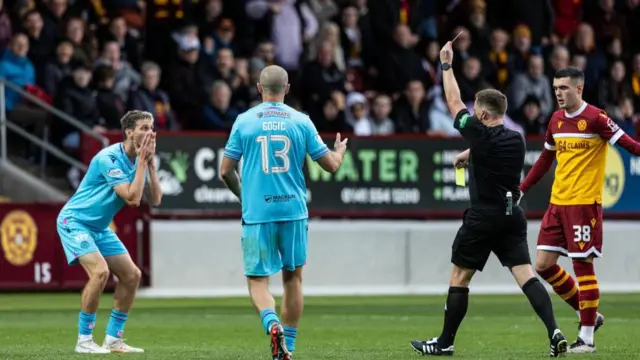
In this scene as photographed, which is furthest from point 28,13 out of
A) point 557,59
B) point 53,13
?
point 557,59

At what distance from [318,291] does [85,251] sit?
9199mm

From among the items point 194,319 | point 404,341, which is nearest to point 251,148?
point 404,341

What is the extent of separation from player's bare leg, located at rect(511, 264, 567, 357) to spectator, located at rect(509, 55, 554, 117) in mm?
12651

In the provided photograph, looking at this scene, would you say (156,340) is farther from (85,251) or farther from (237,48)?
(237,48)

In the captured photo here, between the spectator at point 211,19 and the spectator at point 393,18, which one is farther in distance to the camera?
the spectator at point 393,18

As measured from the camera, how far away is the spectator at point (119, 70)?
22.6 meters

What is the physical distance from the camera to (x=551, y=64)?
26188 millimetres

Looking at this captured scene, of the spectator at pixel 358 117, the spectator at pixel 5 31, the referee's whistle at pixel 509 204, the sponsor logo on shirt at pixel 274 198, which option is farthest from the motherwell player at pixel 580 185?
the spectator at pixel 5 31

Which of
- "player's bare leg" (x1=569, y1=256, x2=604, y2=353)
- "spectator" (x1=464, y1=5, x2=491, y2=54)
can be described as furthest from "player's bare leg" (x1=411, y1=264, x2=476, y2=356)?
"spectator" (x1=464, y1=5, x2=491, y2=54)

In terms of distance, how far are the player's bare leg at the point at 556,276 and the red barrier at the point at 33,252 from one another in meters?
9.37

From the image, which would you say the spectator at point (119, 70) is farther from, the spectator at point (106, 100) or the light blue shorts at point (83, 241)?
the light blue shorts at point (83, 241)

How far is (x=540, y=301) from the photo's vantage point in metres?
12.2

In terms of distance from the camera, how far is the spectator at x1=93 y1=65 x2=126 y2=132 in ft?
72.2

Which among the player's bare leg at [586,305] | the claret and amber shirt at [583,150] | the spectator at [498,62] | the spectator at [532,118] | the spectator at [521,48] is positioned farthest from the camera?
the spectator at [521,48]
